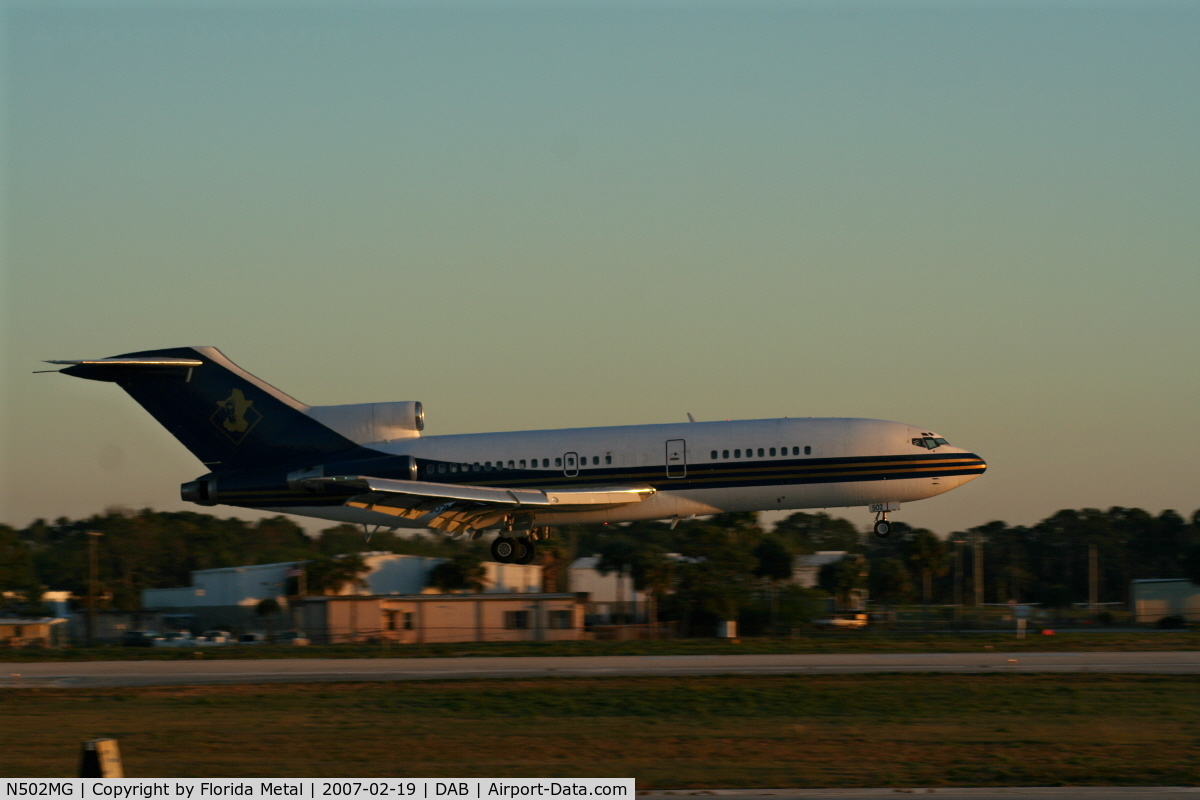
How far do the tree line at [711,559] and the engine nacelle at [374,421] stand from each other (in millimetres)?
22565

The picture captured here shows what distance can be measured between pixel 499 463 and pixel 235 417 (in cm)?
902

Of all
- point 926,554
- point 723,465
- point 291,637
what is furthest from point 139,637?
point 926,554

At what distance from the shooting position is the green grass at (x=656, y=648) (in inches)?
1524

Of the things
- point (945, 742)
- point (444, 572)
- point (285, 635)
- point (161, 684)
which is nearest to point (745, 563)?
point (444, 572)

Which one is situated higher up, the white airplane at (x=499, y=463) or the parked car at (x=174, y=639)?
the white airplane at (x=499, y=463)

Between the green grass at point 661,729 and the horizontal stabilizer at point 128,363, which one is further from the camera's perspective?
the horizontal stabilizer at point 128,363

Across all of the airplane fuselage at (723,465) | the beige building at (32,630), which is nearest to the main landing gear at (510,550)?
the airplane fuselage at (723,465)

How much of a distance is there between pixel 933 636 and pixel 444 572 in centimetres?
4240

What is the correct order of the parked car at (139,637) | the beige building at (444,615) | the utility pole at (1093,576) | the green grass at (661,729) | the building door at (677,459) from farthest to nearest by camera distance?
1. the utility pole at (1093,576)
2. the parked car at (139,637)
3. the beige building at (444,615)
4. the building door at (677,459)
5. the green grass at (661,729)

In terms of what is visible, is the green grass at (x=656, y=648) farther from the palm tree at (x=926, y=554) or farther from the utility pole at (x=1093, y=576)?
the utility pole at (x=1093, y=576)

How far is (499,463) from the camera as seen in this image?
41500 mm

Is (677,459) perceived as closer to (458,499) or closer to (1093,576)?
(458,499)

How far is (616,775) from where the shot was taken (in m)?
18.7

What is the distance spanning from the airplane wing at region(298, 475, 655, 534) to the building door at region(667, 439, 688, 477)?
973 millimetres
